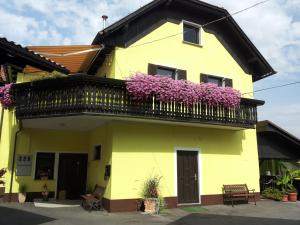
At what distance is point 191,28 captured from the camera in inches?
655

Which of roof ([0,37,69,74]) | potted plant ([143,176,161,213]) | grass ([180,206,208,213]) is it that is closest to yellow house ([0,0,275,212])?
potted plant ([143,176,161,213])

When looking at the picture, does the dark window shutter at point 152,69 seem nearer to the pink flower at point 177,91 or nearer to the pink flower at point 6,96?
the pink flower at point 177,91

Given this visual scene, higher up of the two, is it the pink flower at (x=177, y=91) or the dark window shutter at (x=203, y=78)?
the dark window shutter at (x=203, y=78)

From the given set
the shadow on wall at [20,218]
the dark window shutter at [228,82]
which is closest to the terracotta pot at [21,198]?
the shadow on wall at [20,218]

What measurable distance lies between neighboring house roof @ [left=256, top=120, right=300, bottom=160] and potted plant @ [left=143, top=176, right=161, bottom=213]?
7386mm

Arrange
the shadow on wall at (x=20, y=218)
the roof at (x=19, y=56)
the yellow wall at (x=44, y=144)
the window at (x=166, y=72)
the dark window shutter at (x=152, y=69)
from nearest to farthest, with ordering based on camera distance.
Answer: the roof at (x=19, y=56)
the shadow on wall at (x=20, y=218)
the dark window shutter at (x=152, y=69)
the window at (x=166, y=72)
the yellow wall at (x=44, y=144)

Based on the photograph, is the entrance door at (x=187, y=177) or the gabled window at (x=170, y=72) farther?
the gabled window at (x=170, y=72)

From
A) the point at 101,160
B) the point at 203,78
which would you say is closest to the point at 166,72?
the point at 203,78

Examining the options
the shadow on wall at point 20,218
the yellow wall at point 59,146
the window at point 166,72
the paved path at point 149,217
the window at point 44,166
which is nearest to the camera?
the shadow on wall at point 20,218

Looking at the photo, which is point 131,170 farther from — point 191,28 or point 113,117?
point 191,28

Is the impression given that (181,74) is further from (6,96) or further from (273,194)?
(273,194)

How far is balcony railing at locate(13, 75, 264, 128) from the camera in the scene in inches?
471

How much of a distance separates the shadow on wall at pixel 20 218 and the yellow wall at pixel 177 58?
6.26 metres

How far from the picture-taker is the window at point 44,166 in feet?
51.6
